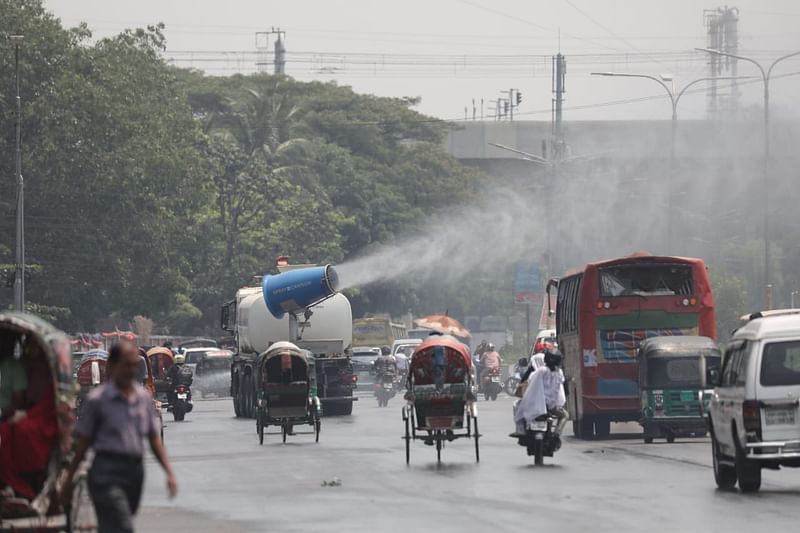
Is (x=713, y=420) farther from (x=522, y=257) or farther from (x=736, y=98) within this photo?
(x=736, y=98)

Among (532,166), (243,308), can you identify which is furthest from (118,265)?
(532,166)

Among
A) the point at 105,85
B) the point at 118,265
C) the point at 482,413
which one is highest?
the point at 105,85

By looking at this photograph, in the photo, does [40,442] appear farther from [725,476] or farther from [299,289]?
[299,289]

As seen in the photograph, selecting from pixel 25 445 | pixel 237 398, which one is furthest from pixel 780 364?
pixel 237 398

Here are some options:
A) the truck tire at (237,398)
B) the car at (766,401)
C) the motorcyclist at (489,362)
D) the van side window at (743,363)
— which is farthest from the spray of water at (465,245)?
the car at (766,401)

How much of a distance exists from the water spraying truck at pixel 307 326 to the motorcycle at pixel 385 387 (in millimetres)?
7255

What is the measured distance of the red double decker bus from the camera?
33.4m

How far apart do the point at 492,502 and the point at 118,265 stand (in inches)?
1829

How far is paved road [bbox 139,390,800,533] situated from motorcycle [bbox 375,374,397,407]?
2005 centimetres

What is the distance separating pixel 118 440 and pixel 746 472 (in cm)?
976

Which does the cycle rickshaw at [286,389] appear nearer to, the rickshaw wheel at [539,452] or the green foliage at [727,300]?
the rickshaw wheel at [539,452]

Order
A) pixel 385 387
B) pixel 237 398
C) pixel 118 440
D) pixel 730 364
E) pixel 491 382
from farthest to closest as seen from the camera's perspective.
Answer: pixel 491 382
pixel 385 387
pixel 237 398
pixel 730 364
pixel 118 440

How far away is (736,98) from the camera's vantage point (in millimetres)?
118188

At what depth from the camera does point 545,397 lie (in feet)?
85.6
